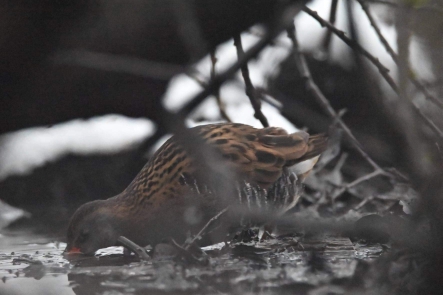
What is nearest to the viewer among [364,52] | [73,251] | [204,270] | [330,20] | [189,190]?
[204,270]

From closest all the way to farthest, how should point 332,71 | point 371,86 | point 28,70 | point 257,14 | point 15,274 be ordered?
point 371,86
point 15,274
point 28,70
point 257,14
point 332,71

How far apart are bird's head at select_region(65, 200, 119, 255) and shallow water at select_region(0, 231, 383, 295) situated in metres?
0.08

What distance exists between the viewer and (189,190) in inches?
152

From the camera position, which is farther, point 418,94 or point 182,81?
point 182,81

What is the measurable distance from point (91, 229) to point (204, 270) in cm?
109

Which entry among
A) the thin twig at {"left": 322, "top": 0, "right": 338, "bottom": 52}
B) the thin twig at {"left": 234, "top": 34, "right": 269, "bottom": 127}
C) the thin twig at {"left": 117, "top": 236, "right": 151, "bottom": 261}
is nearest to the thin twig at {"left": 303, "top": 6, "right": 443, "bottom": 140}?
the thin twig at {"left": 322, "top": 0, "right": 338, "bottom": 52}

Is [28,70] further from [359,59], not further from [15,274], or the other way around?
[359,59]

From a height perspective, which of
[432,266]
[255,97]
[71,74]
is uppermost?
[71,74]

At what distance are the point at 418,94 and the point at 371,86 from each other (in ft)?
3.56

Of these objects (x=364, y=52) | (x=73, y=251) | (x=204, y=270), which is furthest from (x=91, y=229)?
(x=364, y=52)

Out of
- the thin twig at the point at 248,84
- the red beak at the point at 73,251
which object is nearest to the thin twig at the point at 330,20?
the thin twig at the point at 248,84

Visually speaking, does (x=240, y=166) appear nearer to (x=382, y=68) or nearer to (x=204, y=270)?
(x=382, y=68)

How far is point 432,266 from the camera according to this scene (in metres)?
2.19

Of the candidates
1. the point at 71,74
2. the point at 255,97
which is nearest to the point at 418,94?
the point at 255,97
